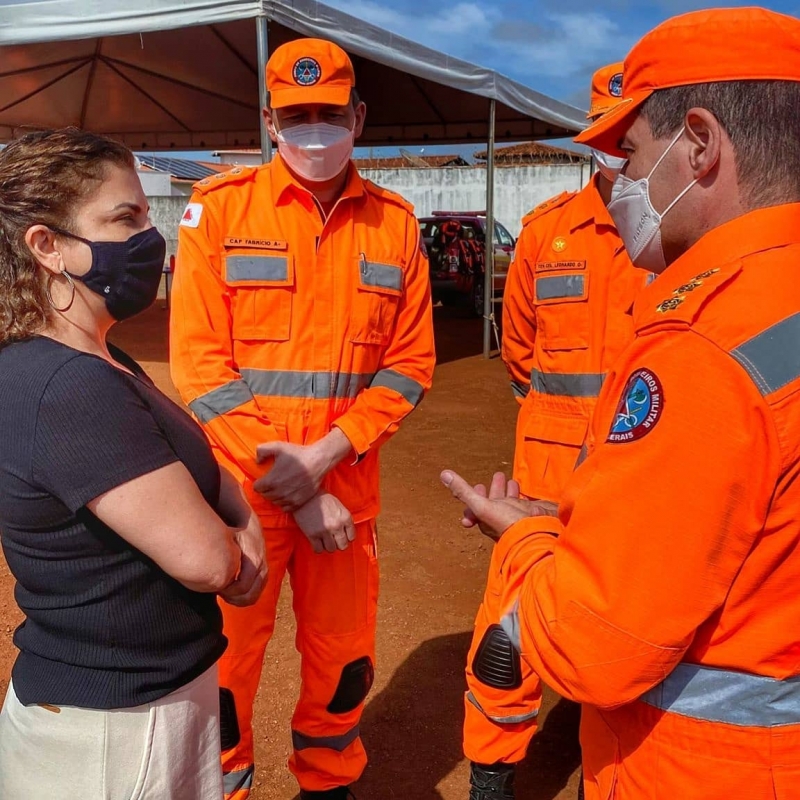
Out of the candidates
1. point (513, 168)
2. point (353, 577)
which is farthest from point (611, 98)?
point (513, 168)

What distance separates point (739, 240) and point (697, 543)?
45 cm

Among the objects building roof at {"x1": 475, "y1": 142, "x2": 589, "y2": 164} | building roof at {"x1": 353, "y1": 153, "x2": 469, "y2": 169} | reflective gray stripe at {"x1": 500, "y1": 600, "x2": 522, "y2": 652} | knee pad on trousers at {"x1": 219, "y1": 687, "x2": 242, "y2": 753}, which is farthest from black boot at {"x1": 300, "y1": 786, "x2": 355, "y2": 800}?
building roof at {"x1": 353, "y1": 153, "x2": 469, "y2": 169}

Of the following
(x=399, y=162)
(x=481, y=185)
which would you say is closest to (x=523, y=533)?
(x=481, y=185)

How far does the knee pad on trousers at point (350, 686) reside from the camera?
98.0 inches

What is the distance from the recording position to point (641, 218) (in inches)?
52.9

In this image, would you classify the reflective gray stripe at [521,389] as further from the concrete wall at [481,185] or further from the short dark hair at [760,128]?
the concrete wall at [481,185]

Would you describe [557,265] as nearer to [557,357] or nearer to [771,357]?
[557,357]

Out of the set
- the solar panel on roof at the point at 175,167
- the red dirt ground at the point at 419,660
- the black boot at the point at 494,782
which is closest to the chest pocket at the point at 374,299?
the black boot at the point at 494,782

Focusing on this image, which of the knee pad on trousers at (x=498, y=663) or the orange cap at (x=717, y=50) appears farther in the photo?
the knee pad on trousers at (x=498, y=663)

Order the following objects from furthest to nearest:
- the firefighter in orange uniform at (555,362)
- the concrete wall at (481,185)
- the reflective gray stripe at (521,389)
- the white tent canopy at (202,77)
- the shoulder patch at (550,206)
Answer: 1. the concrete wall at (481,185)
2. the white tent canopy at (202,77)
3. the reflective gray stripe at (521,389)
4. the shoulder patch at (550,206)
5. the firefighter in orange uniform at (555,362)

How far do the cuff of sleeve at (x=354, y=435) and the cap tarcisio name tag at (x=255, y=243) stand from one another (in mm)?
563

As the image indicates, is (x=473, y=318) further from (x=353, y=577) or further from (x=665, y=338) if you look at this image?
(x=665, y=338)

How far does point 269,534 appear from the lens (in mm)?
2350

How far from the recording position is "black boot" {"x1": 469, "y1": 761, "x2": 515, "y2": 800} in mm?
2658
